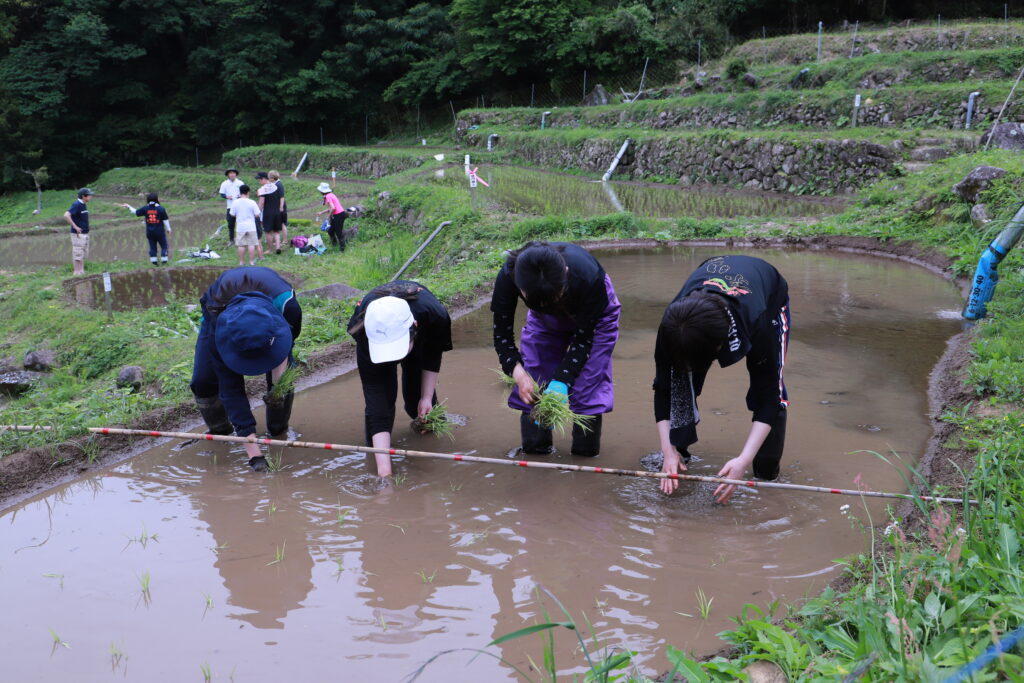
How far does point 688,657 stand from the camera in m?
2.89

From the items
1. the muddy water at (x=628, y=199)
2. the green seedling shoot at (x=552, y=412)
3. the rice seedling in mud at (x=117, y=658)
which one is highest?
the muddy water at (x=628, y=199)

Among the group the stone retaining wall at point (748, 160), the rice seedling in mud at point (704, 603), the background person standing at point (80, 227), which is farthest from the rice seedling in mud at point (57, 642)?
the stone retaining wall at point (748, 160)

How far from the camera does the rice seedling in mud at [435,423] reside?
16.3 feet

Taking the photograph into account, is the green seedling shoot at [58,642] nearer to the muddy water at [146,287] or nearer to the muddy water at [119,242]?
the muddy water at [146,287]

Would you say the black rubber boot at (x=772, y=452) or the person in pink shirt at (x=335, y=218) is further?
the person in pink shirt at (x=335, y=218)

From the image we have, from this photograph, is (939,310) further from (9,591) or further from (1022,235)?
(9,591)

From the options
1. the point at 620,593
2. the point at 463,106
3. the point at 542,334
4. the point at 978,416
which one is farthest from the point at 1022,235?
the point at 463,106

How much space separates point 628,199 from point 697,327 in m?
14.0

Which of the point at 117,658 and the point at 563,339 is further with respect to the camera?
the point at 563,339

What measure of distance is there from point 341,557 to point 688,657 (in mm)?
1721

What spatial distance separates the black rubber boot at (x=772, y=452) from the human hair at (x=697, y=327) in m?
0.82

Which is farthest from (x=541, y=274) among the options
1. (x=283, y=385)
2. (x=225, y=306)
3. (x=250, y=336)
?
(x=283, y=385)

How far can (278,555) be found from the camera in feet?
12.5

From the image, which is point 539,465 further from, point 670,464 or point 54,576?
point 54,576
